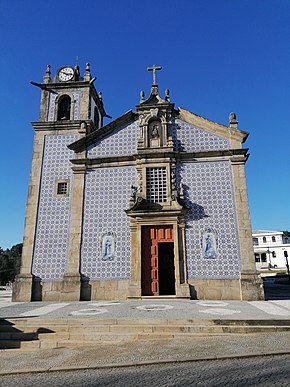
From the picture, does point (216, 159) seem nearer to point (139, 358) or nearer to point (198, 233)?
point (198, 233)

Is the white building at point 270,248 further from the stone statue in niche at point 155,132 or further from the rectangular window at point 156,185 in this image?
the stone statue in niche at point 155,132

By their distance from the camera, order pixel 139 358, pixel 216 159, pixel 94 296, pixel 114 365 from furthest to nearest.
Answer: pixel 216 159, pixel 94 296, pixel 139 358, pixel 114 365

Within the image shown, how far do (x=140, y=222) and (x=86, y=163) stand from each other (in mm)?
3941

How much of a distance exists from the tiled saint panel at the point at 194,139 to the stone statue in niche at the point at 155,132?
720 millimetres

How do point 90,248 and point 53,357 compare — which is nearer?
point 53,357

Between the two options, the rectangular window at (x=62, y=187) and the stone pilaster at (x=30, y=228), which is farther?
the rectangular window at (x=62, y=187)

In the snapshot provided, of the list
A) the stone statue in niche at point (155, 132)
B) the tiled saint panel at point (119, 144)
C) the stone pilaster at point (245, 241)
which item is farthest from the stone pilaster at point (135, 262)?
the stone statue in niche at point (155, 132)

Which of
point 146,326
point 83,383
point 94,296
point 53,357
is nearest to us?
point 83,383

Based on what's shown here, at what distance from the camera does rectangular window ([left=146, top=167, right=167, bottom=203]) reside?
494 inches

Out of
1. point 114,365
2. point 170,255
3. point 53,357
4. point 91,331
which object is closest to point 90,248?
point 170,255

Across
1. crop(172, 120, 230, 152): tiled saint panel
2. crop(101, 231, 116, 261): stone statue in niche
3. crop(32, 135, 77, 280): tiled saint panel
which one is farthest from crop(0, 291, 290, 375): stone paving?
crop(172, 120, 230, 152): tiled saint panel

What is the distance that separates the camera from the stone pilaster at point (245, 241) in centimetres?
1087

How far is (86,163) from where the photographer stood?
44.0ft

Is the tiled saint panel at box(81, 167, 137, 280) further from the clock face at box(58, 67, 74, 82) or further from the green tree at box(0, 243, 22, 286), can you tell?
the green tree at box(0, 243, 22, 286)
